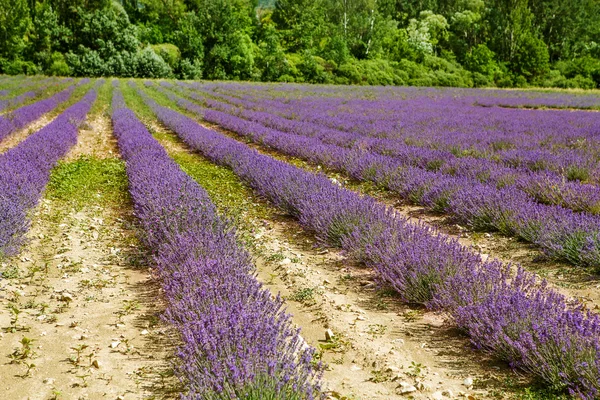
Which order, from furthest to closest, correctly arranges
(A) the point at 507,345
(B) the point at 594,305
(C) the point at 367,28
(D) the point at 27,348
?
(C) the point at 367,28
(B) the point at 594,305
(D) the point at 27,348
(A) the point at 507,345

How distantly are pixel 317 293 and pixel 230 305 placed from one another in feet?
3.80

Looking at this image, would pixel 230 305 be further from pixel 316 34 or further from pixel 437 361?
pixel 316 34

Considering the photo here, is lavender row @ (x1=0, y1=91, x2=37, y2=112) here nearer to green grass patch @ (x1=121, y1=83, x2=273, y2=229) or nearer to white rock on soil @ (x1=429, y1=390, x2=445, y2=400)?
green grass patch @ (x1=121, y1=83, x2=273, y2=229)

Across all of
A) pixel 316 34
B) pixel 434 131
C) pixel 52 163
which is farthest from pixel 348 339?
pixel 316 34

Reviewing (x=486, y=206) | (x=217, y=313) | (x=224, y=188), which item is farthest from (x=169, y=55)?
(x=217, y=313)

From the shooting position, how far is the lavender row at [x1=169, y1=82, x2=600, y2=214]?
5.67 meters

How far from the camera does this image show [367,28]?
5219 cm

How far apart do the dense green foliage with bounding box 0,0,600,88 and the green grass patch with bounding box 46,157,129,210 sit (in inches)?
1345

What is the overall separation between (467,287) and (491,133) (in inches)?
359

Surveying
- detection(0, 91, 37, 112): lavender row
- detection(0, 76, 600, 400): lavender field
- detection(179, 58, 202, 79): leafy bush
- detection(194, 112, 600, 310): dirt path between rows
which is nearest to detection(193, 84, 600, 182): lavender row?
detection(0, 76, 600, 400): lavender field

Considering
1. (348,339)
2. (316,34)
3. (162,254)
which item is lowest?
(348,339)

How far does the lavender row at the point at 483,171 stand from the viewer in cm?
567

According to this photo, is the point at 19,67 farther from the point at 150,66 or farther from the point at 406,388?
the point at 406,388

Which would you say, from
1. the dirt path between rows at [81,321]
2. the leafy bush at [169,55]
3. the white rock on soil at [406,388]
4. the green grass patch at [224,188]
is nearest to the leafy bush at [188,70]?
the leafy bush at [169,55]
